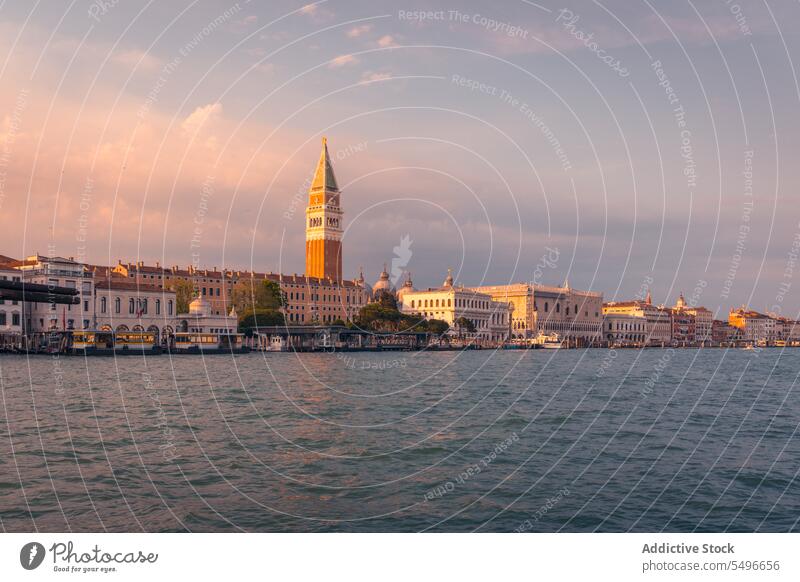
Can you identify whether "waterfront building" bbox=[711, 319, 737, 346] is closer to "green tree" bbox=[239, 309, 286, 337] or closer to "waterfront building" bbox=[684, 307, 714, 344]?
"waterfront building" bbox=[684, 307, 714, 344]

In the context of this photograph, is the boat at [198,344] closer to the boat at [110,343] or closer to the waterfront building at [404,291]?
the boat at [110,343]

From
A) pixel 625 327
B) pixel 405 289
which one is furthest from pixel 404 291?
pixel 625 327

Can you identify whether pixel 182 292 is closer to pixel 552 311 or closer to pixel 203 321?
pixel 203 321

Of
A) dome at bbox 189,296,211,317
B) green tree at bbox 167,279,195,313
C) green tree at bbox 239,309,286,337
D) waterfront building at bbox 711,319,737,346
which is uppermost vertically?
green tree at bbox 167,279,195,313

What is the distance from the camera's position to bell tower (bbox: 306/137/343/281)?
412 ft

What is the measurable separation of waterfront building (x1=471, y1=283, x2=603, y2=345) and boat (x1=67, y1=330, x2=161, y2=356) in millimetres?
90378

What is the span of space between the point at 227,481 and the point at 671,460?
910 cm

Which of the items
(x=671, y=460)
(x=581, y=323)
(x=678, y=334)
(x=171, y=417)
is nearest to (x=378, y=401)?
(x=171, y=417)

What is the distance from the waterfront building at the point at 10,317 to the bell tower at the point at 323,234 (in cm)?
5636

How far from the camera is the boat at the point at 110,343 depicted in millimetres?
69750

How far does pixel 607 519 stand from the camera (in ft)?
36.8

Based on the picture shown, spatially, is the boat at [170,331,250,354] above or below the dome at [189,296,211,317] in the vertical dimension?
below
